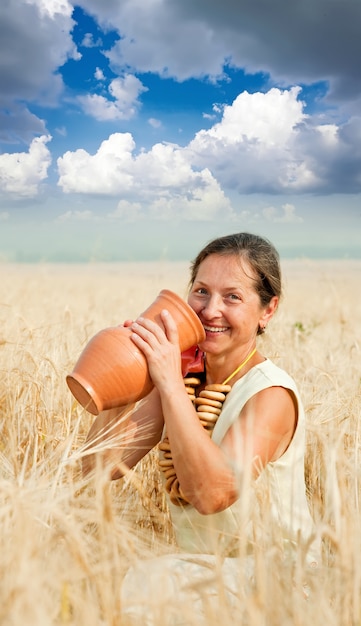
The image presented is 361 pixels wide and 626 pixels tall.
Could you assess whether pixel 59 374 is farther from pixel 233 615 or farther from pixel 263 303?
pixel 233 615

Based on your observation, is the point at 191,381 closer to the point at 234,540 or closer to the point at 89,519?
the point at 234,540

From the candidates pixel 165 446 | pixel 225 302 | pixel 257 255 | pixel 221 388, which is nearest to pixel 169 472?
pixel 165 446

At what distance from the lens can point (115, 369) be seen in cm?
196

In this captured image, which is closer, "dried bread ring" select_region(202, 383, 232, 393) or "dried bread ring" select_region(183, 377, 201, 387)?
"dried bread ring" select_region(202, 383, 232, 393)

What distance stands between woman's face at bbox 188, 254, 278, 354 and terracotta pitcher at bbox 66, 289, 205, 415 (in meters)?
0.17

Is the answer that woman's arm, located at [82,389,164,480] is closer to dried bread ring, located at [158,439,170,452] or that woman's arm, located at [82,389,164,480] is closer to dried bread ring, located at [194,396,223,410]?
dried bread ring, located at [158,439,170,452]

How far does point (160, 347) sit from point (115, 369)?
147 millimetres

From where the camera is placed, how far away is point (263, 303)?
92.5 inches

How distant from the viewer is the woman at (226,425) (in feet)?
5.97

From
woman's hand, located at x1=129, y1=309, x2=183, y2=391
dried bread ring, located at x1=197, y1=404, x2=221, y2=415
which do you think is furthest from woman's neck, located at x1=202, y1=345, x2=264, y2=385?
woman's hand, located at x1=129, y1=309, x2=183, y2=391

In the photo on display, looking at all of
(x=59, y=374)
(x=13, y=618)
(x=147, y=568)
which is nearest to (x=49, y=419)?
(x=59, y=374)

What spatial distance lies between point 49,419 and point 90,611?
5.74ft

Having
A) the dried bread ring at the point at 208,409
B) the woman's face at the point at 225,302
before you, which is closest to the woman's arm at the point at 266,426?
the dried bread ring at the point at 208,409

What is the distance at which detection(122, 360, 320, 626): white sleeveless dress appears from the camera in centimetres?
142
